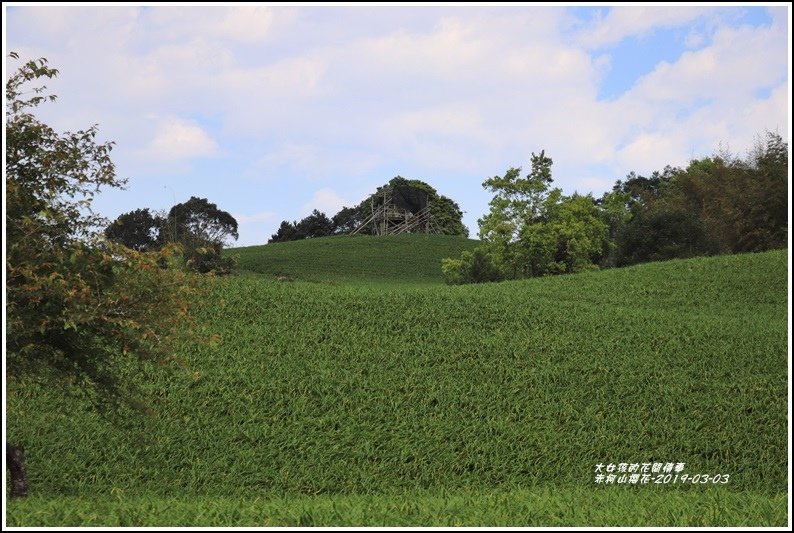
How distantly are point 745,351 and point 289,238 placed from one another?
133 ft

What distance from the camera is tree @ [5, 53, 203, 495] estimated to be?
6.46 metres

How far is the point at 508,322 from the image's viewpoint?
1501 centimetres

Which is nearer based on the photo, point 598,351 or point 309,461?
point 309,461

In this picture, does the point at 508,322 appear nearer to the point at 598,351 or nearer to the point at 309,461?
the point at 598,351

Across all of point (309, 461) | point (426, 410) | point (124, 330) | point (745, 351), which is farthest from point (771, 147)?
point (124, 330)

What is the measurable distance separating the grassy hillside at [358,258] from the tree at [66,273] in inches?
1000

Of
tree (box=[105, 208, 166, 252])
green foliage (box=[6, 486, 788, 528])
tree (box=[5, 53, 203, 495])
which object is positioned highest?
tree (box=[105, 208, 166, 252])

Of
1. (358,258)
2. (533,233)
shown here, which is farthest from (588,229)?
(358,258)

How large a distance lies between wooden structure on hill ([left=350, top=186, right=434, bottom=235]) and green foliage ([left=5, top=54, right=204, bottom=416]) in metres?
42.8

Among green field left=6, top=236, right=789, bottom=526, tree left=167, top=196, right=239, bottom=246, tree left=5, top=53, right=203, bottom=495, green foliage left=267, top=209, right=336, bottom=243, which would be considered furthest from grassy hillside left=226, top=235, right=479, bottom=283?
tree left=5, top=53, right=203, bottom=495

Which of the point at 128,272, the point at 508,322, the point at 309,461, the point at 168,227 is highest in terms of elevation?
the point at 168,227

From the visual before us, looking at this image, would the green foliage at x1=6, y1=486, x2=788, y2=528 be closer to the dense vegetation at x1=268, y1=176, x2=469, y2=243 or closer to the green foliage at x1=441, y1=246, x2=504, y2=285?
the green foliage at x1=441, y1=246, x2=504, y2=285

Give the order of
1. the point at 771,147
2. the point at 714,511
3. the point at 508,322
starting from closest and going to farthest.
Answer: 1. the point at 714,511
2. the point at 508,322
3. the point at 771,147

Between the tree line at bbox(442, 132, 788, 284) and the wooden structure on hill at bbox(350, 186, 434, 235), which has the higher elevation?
the wooden structure on hill at bbox(350, 186, 434, 235)
